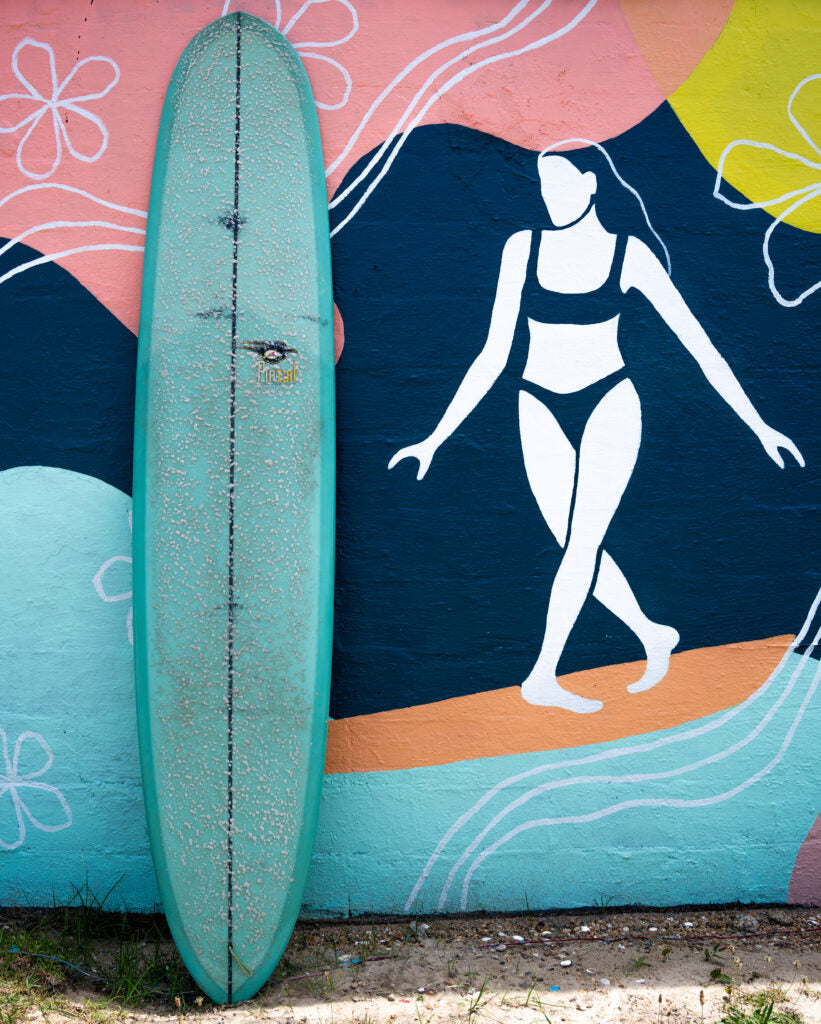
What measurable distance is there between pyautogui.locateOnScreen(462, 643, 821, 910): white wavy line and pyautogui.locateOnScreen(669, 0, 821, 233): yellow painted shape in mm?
1574

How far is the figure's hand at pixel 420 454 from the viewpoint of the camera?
2.15 meters

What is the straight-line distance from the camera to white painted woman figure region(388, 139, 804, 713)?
215 cm

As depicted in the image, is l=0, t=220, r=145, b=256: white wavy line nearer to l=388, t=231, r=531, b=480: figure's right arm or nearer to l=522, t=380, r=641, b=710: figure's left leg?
l=388, t=231, r=531, b=480: figure's right arm

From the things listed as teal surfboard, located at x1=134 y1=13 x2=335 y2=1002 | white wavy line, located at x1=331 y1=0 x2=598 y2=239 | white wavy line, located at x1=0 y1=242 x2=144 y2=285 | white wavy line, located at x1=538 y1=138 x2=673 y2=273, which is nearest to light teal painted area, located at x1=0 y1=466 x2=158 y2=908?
teal surfboard, located at x1=134 y1=13 x2=335 y2=1002

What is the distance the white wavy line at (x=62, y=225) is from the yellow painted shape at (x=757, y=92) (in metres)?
1.68

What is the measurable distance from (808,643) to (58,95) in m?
2.81

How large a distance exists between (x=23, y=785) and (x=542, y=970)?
161cm

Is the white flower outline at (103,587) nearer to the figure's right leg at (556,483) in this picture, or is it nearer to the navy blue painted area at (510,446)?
the navy blue painted area at (510,446)

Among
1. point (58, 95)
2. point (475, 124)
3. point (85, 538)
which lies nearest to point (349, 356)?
point (475, 124)

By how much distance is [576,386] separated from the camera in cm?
217

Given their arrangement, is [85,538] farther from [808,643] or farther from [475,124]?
[808,643]

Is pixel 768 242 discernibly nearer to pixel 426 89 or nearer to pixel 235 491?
pixel 426 89

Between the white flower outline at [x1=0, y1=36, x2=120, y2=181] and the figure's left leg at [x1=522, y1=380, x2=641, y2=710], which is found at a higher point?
the white flower outline at [x1=0, y1=36, x2=120, y2=181]

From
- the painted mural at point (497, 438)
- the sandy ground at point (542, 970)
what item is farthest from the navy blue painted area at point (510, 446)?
the sandy ground at point (542, 970)
